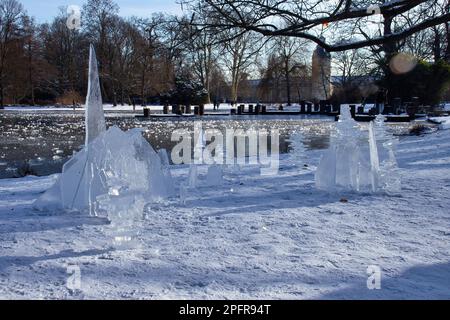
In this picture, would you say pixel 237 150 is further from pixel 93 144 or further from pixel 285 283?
pixel 285 283

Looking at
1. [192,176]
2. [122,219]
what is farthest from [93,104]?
[122,219]

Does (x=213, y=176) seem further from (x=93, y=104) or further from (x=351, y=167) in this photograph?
(x=93, y=104)

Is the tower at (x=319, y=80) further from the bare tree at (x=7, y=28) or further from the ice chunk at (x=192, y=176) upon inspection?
the ice chunk at (x=192, y=176)

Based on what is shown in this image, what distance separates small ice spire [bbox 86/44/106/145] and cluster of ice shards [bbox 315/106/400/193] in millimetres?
3202

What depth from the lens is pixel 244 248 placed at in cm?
388

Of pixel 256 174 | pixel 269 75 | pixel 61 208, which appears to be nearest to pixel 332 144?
pixel 256 174

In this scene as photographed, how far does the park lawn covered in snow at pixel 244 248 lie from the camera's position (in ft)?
9.81

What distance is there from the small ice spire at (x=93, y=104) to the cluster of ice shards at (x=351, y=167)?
3202 mm

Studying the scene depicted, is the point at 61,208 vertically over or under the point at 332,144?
under

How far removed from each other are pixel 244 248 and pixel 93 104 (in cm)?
305

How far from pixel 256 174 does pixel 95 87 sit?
351 cm

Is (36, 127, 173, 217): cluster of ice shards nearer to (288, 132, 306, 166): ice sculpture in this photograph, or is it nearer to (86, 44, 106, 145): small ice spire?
(86, 44, 106, 145): small ice spire

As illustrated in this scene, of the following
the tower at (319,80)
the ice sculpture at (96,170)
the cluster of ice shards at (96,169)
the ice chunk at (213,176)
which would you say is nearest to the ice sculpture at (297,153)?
the ice chunk at (213,176)

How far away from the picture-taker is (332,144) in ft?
21.1
